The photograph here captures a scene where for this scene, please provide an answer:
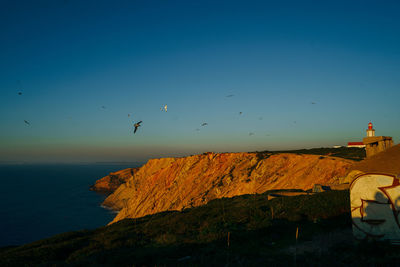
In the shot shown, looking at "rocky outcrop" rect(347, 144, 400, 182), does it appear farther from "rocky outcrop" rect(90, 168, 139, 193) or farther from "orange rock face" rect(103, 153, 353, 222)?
"rocky outcrop" rect(90, 168, 139, 193)

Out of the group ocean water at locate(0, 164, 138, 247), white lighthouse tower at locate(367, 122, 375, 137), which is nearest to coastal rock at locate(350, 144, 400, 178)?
white lighthouse tower at locate(367, 122, 375, 137)

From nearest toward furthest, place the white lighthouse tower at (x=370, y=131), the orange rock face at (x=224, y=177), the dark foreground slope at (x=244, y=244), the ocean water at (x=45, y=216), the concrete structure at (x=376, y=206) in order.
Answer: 1. the dark foreground slope at (x=244, y=244)
2. the concrete structure at (x=376, y=206)
3. the white lighthouse tower at (x=370, y=131)
4. the orange rock face at (x=224, y=177)
5. the ocean water at (x=45, y=216)

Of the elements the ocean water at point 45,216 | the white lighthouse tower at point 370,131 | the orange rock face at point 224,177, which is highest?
the white lighthouse tower at point 370,131

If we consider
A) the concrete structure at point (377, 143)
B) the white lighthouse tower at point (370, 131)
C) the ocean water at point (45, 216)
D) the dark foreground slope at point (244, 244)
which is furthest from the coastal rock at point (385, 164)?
the ocean water at point (45, 216)

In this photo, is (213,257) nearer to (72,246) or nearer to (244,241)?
(244,241)

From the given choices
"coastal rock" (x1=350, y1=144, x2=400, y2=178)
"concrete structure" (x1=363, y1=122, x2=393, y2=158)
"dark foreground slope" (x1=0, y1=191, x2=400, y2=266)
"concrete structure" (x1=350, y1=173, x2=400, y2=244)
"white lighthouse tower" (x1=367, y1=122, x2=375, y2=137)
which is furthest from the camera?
"white lighthouse tower" (x1=367, y1=122, x2=375, y2=137)

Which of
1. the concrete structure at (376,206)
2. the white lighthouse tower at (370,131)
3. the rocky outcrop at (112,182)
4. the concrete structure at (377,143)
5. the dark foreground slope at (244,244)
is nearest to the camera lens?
the dark foreground slope at (244,244)

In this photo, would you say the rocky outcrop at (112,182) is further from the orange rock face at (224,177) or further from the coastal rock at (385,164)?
the coastal rock at (385,164)

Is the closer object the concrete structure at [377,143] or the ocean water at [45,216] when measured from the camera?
the concrete structure at [377,143]

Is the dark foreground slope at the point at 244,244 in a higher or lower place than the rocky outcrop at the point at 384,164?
lower
